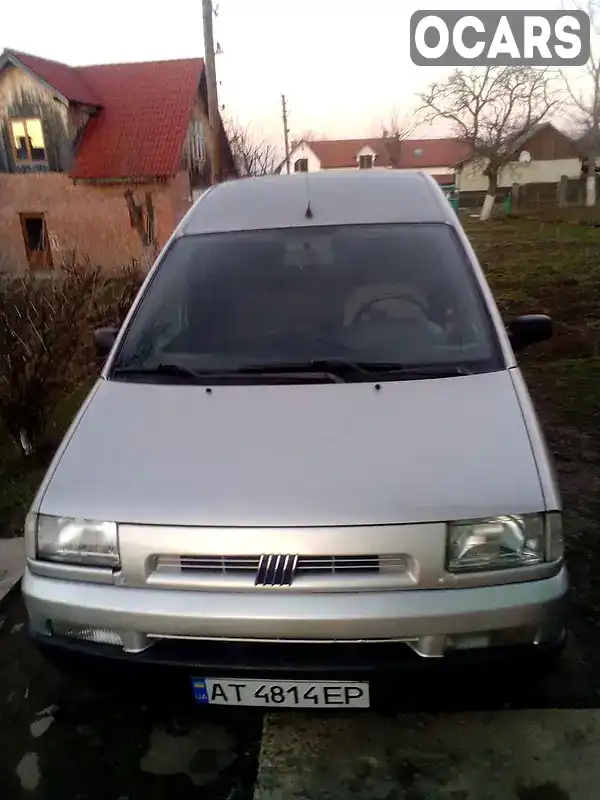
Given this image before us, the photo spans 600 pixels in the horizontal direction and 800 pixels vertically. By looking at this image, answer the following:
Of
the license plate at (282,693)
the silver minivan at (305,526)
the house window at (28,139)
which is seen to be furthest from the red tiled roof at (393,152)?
the license plate at (282,693)

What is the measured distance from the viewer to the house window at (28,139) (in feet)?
75.4

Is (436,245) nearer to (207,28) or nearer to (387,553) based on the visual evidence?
(387,553)

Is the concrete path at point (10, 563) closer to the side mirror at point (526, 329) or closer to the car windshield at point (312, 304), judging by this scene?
the car windshield at point (312, 304)

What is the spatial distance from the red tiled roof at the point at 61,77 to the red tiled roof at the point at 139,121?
49 cm

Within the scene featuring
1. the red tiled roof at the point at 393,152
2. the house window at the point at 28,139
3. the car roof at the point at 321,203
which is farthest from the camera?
the red tiled roof at the point at 393,152

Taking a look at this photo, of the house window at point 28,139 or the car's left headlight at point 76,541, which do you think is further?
the house window at point 28,139

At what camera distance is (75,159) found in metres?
22.7

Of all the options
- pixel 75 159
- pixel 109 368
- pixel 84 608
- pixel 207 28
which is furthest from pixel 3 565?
pixel 75 159

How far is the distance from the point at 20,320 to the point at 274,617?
3928 millimetres

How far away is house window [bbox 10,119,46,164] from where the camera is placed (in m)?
23.0

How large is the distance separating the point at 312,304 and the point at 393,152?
64.4 meters

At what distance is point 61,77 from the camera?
23203mm

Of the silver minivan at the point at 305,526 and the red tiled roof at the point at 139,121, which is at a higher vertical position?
the red tiled roof at the point at 139,121

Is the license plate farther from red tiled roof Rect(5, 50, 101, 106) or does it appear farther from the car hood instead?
red tiled roof Rect(5, 50, 101, 106)
